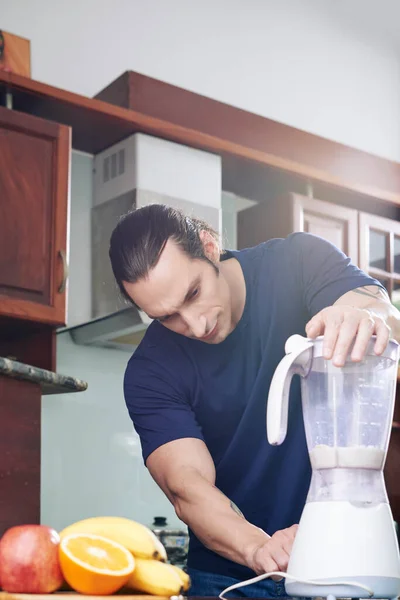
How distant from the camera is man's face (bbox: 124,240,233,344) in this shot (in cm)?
145

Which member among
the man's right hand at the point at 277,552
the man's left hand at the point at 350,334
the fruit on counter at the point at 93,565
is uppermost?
the man's left hand at the point at 350,334

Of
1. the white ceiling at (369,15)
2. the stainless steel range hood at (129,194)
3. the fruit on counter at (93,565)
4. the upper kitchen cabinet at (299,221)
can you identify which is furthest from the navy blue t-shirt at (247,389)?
the white ceiling at (369,15)

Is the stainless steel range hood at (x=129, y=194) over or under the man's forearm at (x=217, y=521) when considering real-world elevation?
over

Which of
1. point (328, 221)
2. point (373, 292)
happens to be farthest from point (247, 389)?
point (328, 221)

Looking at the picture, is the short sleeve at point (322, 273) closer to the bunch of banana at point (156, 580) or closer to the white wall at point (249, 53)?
the bunch of banana at point (156, 580)

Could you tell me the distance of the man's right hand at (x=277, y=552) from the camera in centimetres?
107

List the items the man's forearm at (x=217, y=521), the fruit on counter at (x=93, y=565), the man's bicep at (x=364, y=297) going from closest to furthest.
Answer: the fruit on counter at (x=93, y=565) → the man's forearm at (x=217, y=521) → the man's bicep at (x=364, y=297)

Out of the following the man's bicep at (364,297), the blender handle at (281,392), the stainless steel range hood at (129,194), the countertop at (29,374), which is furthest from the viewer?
the stainless steel range hood at (129,194)

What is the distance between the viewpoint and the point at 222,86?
3361mm

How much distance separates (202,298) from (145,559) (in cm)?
63

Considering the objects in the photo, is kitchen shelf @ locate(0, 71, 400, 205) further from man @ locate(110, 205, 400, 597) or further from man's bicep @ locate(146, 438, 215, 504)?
man's bicep @ locate(146, 438, 215, 504)

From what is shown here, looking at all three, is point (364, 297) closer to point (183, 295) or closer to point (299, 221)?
point (183, 295)

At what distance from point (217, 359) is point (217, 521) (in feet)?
1.17

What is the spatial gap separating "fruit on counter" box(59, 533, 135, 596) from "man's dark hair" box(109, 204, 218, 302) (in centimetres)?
62
